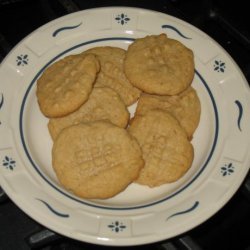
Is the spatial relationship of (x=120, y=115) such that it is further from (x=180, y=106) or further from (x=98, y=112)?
(x=180, y=106)

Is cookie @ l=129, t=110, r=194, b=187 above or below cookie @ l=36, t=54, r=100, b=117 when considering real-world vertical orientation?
below

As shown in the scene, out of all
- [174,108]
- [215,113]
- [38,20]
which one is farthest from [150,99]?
[38,20]

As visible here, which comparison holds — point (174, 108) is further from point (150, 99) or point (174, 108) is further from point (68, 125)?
point (68, 125)

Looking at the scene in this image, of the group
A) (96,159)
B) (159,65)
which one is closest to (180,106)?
(159,65)

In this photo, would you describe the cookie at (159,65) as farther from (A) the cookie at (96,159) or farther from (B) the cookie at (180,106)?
(A) the cookie at (96,159)

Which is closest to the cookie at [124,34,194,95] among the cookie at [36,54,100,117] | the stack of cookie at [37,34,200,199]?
the stack of cookie at [37,34,200,199]

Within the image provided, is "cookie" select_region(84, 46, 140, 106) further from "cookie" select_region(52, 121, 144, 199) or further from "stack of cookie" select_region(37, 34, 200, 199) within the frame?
"cookie" select_region(52, 121, 144, 199)

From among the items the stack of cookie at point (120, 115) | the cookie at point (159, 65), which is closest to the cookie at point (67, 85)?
the stack of cookie at point (120, 115)
